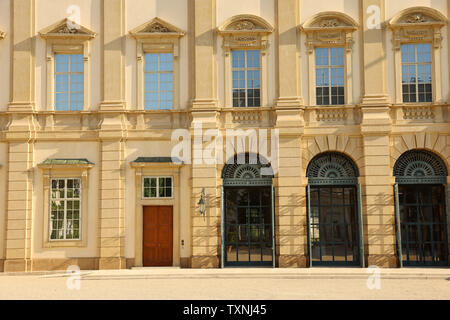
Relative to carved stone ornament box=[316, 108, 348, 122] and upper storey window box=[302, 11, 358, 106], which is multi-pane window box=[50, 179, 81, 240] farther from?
upper storey window box=[302, 11, 358, 106]

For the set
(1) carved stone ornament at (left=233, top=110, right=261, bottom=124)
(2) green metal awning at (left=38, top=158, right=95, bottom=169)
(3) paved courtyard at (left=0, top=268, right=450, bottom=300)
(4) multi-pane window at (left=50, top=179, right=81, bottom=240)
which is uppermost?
(1) carved stone ornament at (left=233, top=110, right=261, bottom=124)

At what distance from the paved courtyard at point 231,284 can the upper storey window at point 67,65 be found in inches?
267

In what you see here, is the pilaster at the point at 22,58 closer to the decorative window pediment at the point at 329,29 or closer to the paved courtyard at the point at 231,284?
the paved courtyard at the point at 231,284

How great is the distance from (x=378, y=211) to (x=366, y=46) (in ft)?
20.9

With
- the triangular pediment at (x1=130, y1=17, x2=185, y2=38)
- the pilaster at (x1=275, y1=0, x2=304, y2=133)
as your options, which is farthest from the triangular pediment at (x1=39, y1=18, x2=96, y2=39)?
the pilaster at (x1=275, y1=0, x2=304, y2=133)

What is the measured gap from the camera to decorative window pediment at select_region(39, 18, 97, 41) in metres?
22.0

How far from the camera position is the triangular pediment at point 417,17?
2131 centimetres

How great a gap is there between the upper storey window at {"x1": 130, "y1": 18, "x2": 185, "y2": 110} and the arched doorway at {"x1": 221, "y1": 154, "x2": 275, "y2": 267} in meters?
3.68

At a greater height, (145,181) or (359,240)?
(145,181)

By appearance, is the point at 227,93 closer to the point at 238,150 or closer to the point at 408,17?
the point at 238,150

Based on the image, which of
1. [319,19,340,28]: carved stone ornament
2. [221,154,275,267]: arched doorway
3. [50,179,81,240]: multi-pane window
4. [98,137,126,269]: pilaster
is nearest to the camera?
[98,137,126,269]: pilaster

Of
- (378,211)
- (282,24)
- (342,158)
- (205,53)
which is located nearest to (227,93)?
(205,53)

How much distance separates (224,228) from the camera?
846 inches

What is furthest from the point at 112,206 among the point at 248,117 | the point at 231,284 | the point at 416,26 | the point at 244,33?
the point at 416,26
